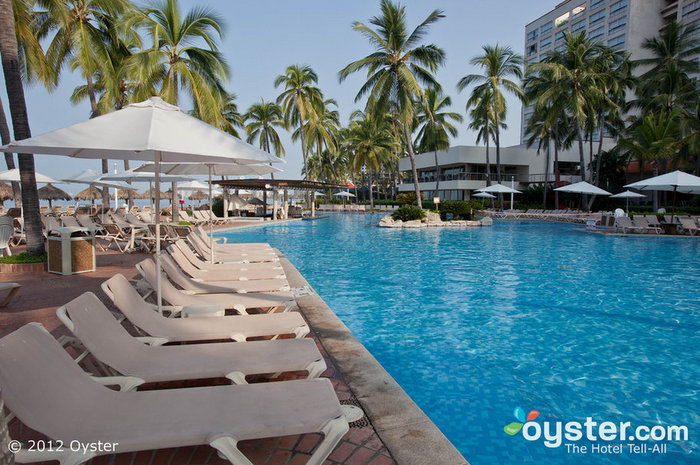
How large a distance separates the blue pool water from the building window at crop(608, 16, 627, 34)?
51.3m

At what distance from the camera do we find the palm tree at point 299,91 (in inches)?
1273

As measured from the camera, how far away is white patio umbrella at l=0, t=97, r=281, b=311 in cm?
355

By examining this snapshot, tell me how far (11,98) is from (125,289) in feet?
22.3

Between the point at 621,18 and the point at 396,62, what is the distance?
1685 inches

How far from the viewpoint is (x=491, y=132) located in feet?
132

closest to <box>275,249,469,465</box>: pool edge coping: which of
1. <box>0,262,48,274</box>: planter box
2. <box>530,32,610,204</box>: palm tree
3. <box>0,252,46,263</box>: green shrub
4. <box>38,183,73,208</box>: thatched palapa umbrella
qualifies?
<box>0,262,48,274</box>: planter box

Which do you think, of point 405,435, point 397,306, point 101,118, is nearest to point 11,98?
point 101,118

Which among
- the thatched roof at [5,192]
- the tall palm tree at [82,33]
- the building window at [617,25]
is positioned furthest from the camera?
the building window at [617,25]

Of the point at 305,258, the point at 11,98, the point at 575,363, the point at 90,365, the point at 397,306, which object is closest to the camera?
the point at 90,365

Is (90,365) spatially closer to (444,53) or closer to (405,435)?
(405,435)

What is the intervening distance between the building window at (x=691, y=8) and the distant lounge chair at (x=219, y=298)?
57285mm

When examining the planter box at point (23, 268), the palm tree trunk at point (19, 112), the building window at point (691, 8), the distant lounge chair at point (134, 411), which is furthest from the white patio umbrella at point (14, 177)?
the building window at point (691, 8)

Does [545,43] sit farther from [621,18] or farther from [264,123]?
[264,123]

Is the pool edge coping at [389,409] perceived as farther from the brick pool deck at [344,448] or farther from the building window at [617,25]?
the building window at [617,25]
